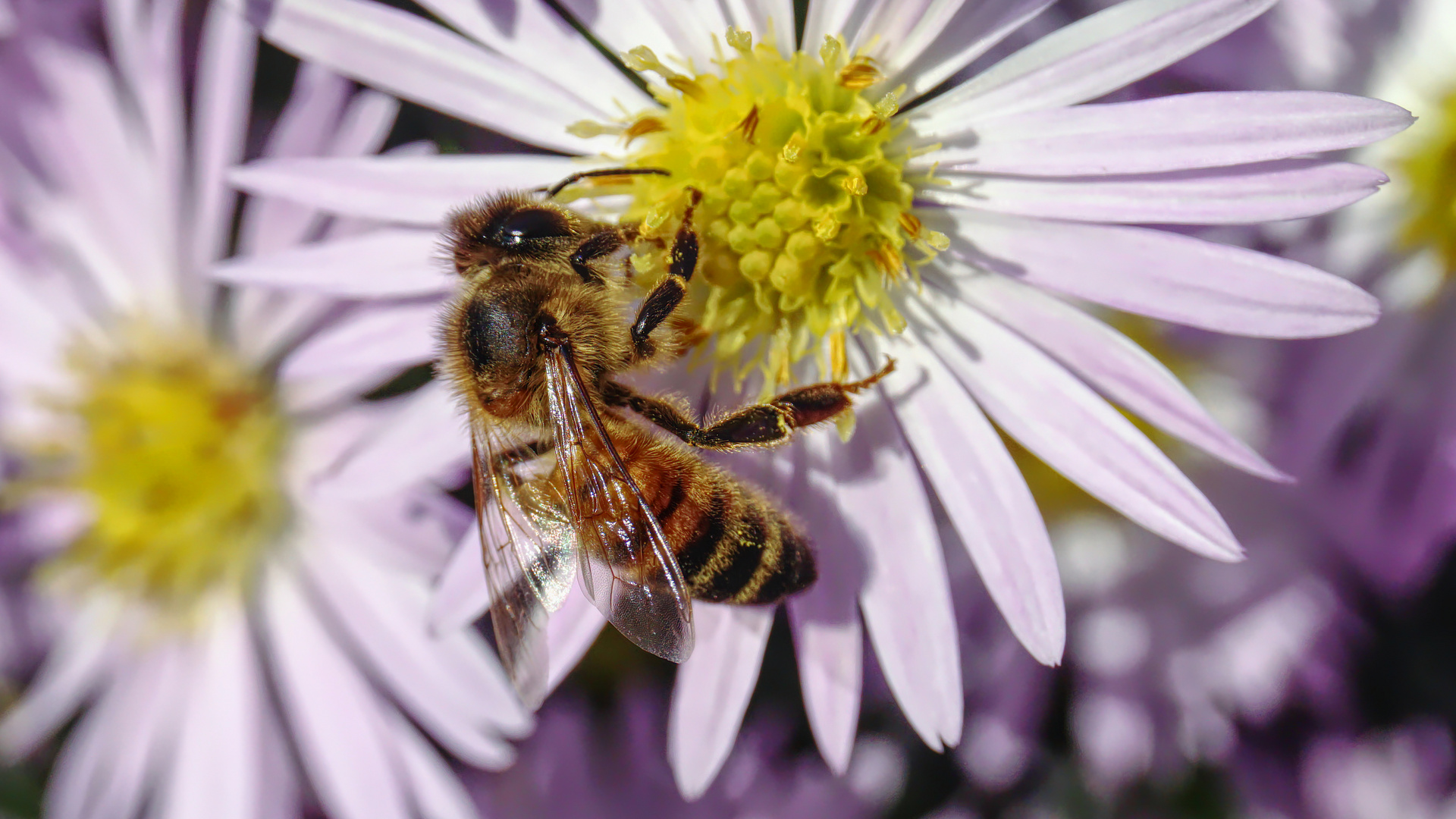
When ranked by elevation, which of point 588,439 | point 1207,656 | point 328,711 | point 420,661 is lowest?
point 1207,656

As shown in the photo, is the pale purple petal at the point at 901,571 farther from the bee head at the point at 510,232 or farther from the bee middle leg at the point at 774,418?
the bee head at the point at 510,232

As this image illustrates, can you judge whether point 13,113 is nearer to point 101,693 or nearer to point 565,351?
point 101,693

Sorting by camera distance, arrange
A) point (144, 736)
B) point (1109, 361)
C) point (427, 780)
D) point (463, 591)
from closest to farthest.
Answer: point (1109, 361)
point (463, 591)
point (427, 780)
point (144, 736)

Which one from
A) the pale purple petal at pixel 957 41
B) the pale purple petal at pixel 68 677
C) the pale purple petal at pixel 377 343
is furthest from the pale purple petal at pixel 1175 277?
the pale purple petal at pixel 68 677

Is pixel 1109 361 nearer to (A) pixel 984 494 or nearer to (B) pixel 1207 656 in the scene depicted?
(A) pixel 984 494

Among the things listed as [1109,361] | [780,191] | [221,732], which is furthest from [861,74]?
[221,732]

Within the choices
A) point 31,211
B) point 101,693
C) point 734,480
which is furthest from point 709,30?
point 101,693
